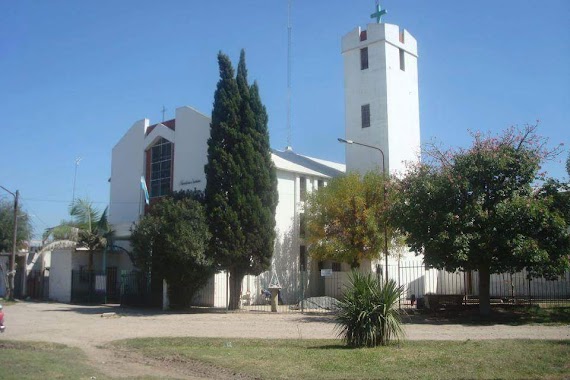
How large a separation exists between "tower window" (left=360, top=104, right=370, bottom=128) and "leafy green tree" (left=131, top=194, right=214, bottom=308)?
15.6 meters

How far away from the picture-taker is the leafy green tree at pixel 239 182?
1080 inches

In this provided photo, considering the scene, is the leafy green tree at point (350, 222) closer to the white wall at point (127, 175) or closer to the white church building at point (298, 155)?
the white church building at point (298, 155)

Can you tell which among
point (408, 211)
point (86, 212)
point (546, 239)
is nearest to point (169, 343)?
point (408, 211)

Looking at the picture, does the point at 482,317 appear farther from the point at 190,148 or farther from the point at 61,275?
the point at 61,275

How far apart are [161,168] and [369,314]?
83.2ft

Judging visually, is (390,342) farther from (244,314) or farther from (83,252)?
(83,252)

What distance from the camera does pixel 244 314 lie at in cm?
2642

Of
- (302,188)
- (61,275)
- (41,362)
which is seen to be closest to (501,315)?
(302,188)

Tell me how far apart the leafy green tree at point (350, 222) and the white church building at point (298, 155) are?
2171mm

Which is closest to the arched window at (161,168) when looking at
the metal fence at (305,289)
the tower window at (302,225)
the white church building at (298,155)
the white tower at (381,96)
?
the white church building at (298,155)

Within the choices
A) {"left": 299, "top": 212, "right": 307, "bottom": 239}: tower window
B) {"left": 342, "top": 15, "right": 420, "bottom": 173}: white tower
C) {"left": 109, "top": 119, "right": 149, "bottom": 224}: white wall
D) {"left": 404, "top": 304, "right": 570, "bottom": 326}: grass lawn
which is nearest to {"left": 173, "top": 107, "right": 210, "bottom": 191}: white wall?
{"left": 109, "top": 119, "right": 149, "bottom": 224}: white wall

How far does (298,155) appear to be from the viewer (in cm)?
4278

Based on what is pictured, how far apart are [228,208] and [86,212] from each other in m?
12.3

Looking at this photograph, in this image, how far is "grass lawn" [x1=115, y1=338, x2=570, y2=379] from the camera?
10.8m
